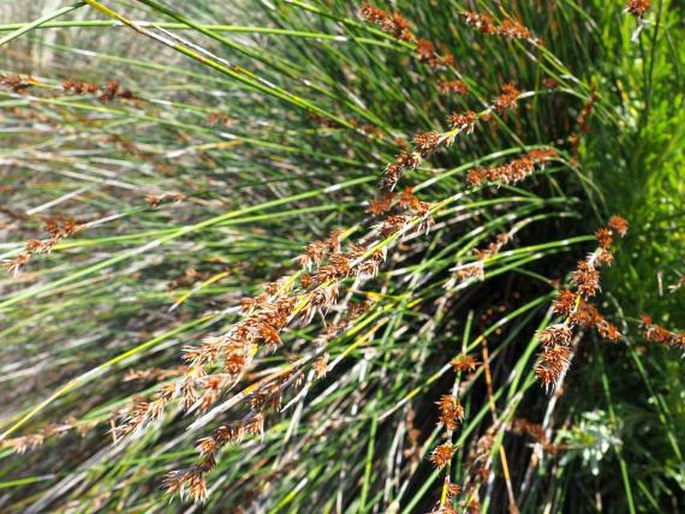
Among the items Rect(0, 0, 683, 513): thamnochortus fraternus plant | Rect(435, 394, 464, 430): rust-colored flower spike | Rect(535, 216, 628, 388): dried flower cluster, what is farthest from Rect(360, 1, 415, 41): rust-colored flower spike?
Rect(435, 394, 464, 430): rust-colored flower spike

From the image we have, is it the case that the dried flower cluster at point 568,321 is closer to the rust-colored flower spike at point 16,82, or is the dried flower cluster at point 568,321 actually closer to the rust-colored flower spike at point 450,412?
the rust-colored flower spike at point 450,412

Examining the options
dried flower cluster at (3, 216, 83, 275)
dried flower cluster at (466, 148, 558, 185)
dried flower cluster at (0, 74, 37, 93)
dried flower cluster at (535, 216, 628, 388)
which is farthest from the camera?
dried flower cluster at (0, 74, 37, 93)

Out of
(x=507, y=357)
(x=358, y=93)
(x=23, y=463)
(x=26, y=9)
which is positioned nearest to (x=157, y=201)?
(x=358, y=93)

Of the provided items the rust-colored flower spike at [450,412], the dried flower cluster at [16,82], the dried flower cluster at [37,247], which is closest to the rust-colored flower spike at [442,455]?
the rust-colored flower spike at [450,412]

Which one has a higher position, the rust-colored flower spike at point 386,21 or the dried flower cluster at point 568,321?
the rust-colored flower spike at point 386,21

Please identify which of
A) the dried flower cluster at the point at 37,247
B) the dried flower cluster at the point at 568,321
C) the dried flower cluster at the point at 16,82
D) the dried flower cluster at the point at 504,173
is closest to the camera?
the dried flower cluster at the point at 568,321

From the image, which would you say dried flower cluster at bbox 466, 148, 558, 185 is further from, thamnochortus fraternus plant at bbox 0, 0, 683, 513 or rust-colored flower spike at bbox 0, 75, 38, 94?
rust-colored flower spike at bbox 0, 75, 38, 94

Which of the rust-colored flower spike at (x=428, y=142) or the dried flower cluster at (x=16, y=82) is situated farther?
the dried flower cluster at (x=16, y=82)

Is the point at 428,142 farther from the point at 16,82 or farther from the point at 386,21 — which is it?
the point at 16,82

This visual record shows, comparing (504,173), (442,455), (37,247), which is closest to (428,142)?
(504,173)
